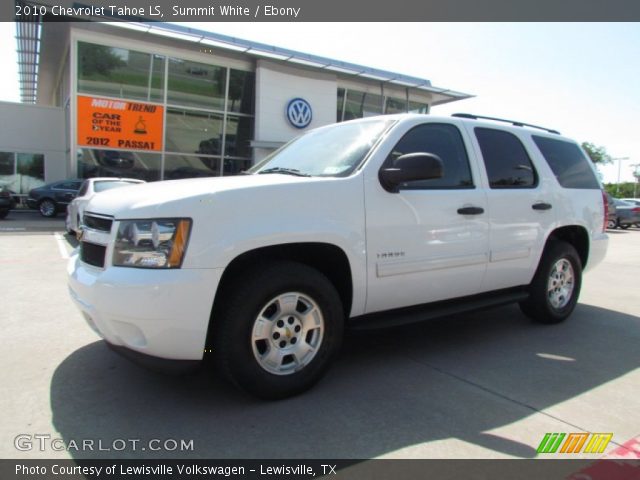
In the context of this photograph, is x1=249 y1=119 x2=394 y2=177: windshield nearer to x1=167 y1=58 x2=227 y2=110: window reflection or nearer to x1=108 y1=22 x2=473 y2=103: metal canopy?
x1=108 y1=22 x2=473 y2=103: metal canopy

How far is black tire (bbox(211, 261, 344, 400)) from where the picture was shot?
2822 millimetres

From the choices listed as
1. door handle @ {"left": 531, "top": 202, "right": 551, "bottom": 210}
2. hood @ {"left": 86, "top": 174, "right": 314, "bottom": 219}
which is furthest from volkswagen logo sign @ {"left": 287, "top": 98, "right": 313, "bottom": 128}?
hood @ {"left": 86, "top": 174, "right": 314, "bottom": 219}

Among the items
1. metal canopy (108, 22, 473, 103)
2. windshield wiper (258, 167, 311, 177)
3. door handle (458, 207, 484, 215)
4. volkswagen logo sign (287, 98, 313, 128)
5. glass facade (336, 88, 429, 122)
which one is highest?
metal canopy (108, 22, 473, 103)

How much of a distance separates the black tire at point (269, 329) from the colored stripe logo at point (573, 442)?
1369mm

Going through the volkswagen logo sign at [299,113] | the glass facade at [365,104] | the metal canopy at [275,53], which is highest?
the metal canopy at [275,53]

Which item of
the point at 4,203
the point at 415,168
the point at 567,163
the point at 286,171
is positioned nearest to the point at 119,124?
the point at 4,203

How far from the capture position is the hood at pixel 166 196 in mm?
2709

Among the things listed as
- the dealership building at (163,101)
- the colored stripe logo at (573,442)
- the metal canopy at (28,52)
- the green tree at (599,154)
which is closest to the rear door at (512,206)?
the colored stripe logo at (573,442)

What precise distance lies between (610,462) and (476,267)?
5.90 feet

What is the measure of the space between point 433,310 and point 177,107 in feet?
60.9

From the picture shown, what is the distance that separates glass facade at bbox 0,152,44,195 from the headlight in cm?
2265

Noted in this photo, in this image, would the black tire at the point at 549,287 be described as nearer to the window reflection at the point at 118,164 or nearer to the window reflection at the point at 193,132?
the window reflection at the point at 118,164

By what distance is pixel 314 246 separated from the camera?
318cm

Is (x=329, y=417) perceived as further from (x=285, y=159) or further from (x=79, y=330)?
(x=79, y=330)
